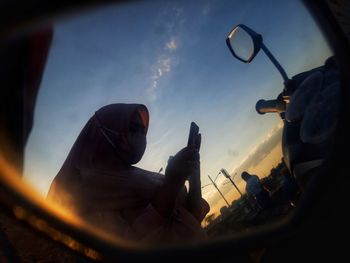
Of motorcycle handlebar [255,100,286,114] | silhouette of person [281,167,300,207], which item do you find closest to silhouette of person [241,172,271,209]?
silhouette of person [281,167,300,207]

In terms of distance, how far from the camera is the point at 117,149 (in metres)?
0.92

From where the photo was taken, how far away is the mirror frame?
1.32 feet

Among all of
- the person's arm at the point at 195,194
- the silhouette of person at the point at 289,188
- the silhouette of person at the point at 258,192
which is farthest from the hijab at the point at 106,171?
the silhouette of person at the point at 289,188

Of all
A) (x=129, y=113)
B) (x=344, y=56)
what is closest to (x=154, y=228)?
(x=129, y=113)

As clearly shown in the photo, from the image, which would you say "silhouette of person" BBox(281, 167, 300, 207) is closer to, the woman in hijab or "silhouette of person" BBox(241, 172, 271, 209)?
"silhouette of person" BBox(241, 172, 271, 209)

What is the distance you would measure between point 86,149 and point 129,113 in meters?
0.17

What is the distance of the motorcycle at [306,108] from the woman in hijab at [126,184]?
32 cm

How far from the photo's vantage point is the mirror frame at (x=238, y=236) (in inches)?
15.8

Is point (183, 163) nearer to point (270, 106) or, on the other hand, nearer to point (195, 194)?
point (195, 194)

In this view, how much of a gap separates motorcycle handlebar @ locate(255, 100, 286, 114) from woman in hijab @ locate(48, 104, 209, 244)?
236mm

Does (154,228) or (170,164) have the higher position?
(170,164)

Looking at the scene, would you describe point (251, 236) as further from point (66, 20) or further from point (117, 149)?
point (66, 20)

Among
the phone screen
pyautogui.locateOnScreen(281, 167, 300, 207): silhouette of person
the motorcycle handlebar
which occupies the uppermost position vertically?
the phone screen

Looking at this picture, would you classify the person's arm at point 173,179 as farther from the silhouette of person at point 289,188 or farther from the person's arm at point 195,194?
the silhouette of person at point 289,188
